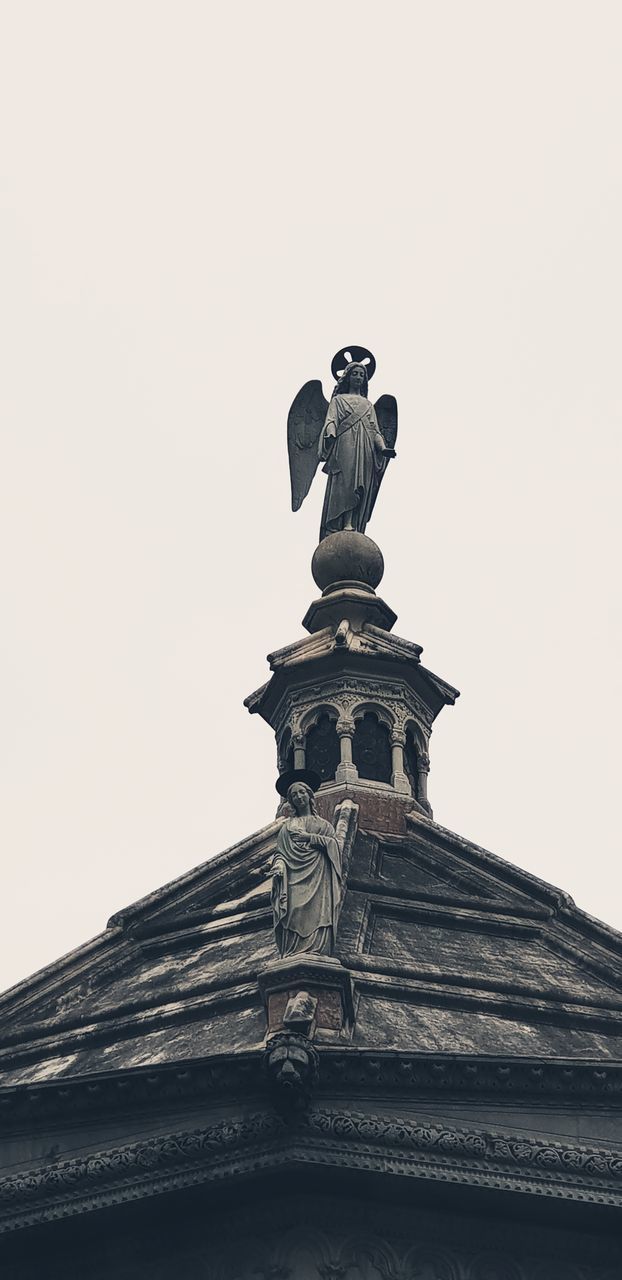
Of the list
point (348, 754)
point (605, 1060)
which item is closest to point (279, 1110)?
point (605, 1060)

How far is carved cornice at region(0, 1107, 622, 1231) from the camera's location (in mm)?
26750

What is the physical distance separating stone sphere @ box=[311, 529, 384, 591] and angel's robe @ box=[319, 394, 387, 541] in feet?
1.18

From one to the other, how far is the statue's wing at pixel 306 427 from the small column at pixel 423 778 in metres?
5.79

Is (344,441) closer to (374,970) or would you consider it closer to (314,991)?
(374,970)

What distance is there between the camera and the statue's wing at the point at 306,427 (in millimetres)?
46969

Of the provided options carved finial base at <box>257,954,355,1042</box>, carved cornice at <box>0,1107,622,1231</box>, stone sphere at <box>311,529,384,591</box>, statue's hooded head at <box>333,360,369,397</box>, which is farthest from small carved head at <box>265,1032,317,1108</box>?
statue's hooded head at <box>333,360,369,397</box>

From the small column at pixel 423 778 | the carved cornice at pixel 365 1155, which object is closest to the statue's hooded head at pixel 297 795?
the carved cornice at pixel 365 1155

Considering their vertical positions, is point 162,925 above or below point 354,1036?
above

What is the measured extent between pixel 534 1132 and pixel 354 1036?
3274 millimetres

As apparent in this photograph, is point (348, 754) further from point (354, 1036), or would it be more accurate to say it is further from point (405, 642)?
point (354, 1036)

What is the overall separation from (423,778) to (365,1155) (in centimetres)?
1720

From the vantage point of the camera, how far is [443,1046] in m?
30.3

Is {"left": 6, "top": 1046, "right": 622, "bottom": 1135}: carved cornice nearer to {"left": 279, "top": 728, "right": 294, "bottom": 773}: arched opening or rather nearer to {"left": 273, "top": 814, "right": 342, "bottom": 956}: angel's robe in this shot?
{"left": 273, "top": 814, "right": 342, "bottom": 956}: angel's robe

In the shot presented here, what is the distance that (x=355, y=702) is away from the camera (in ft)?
143
